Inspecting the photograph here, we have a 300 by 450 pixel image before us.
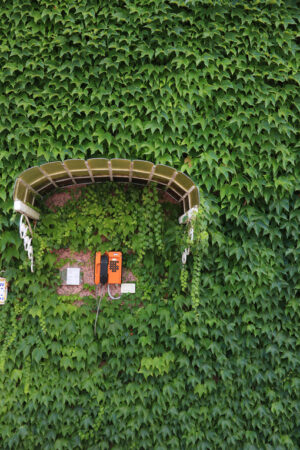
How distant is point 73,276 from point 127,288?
25.2 inches

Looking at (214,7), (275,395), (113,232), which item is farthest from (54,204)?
(275,395)

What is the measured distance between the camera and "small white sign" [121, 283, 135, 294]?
14.0 ft

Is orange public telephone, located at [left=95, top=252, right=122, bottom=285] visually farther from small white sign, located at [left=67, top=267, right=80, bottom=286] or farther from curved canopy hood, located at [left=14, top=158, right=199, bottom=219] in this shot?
curved canopy hood, located at [left=14, top=158, right=199, bottom=219]

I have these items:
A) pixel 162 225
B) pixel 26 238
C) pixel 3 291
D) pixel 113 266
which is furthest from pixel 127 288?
pixel 3 291

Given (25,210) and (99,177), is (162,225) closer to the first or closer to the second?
(99,177)

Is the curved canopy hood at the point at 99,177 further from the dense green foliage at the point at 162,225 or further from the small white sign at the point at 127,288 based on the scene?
the small white sign at the point at 127,288

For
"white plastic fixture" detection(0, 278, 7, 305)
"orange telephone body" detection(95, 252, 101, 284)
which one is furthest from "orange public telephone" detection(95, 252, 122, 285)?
"white plastic fixture" detection(0, 278, 7, 305)

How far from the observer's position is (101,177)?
421 cm

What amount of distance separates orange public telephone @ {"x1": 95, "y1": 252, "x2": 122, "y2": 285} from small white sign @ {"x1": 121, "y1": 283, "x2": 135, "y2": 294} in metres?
0.12

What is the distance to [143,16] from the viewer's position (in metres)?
4.19

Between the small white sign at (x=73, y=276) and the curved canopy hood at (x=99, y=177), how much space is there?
2.46 ft

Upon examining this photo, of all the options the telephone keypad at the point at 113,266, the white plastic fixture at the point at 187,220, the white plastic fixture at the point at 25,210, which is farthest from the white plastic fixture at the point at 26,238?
the white plastic fixture at the point at 187,220

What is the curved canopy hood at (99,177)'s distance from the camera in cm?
376

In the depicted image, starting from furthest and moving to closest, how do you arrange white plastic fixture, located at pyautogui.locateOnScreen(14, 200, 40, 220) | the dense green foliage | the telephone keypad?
the telephone keypad < the dense green foliage < white plastic fixture, located at pyautogui.locateOnScreen(14, 200, 40, 220)
